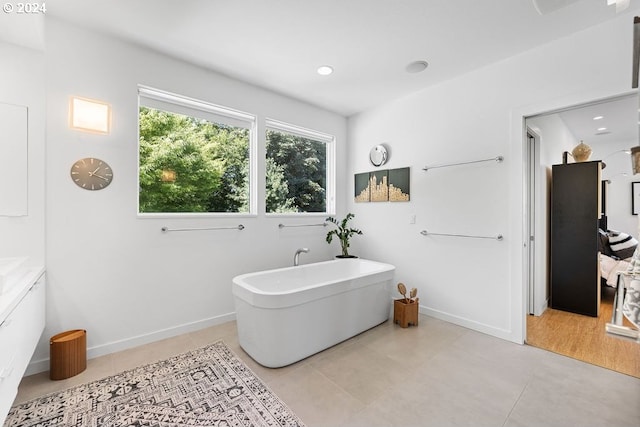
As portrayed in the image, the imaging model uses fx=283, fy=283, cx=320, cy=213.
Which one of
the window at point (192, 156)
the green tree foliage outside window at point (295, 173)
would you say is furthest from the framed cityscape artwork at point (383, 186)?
the window at point (192, 156)

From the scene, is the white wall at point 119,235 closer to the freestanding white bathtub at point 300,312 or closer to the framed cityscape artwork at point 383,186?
the freestanding white bathtub at point 300,312

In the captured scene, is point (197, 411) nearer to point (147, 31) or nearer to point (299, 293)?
point (299, 293)

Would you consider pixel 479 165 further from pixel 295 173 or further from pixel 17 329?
pixel 17 329

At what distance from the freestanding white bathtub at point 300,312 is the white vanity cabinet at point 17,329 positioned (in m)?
1.24

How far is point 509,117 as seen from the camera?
2639mm

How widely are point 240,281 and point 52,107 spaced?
1941mm

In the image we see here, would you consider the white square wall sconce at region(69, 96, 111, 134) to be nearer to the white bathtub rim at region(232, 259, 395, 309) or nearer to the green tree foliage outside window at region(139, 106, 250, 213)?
the green tree foliage outside window at region(139, 106, 250, 213)

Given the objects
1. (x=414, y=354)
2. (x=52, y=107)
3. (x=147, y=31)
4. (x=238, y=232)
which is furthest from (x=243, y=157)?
(x=414, y=354)

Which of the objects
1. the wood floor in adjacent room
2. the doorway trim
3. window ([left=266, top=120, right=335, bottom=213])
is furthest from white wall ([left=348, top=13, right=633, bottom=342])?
window ([left=266, top=120, right=335, bottom=213])

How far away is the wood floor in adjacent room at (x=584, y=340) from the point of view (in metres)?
2.22

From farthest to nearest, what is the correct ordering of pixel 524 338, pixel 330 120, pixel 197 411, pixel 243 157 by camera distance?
pixel 330 120
pixel 243 157
pixel 524 338
pixel 197 411

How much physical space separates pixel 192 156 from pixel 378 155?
7.39 feet

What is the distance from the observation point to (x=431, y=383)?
6.45 ft

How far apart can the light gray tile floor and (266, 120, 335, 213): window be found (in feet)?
5.71
